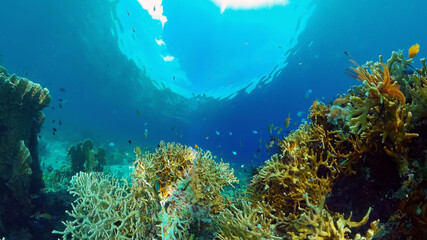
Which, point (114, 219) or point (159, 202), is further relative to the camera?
point (159, 202)

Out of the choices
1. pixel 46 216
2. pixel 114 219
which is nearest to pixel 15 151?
pixel 46 216

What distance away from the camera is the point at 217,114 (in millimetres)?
51969

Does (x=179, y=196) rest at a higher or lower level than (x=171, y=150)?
lower

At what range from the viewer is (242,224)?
98.1 inches

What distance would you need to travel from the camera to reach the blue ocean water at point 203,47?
20.9 meters

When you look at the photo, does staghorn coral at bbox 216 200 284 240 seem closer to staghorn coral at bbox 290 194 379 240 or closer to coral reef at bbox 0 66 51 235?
staghorn coral at bbox 290 194 379 240

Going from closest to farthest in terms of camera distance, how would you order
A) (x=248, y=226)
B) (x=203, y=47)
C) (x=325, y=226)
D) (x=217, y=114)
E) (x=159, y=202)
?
(x=325, y=226) → (x=248, y=226) → (x=159, y=202) → (x=203, y=47) → (x=217, y=114)

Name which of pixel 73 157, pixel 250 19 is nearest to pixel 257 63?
pixel 250 19

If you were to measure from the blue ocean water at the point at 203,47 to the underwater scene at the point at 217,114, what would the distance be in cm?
21

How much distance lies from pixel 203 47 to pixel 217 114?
25.8 m

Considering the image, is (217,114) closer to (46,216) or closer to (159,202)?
(46,216)

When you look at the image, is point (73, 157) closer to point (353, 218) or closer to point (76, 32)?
point (353, 218)

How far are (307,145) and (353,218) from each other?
1.49m

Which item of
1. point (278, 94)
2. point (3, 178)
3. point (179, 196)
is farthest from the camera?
point (278, 94)
